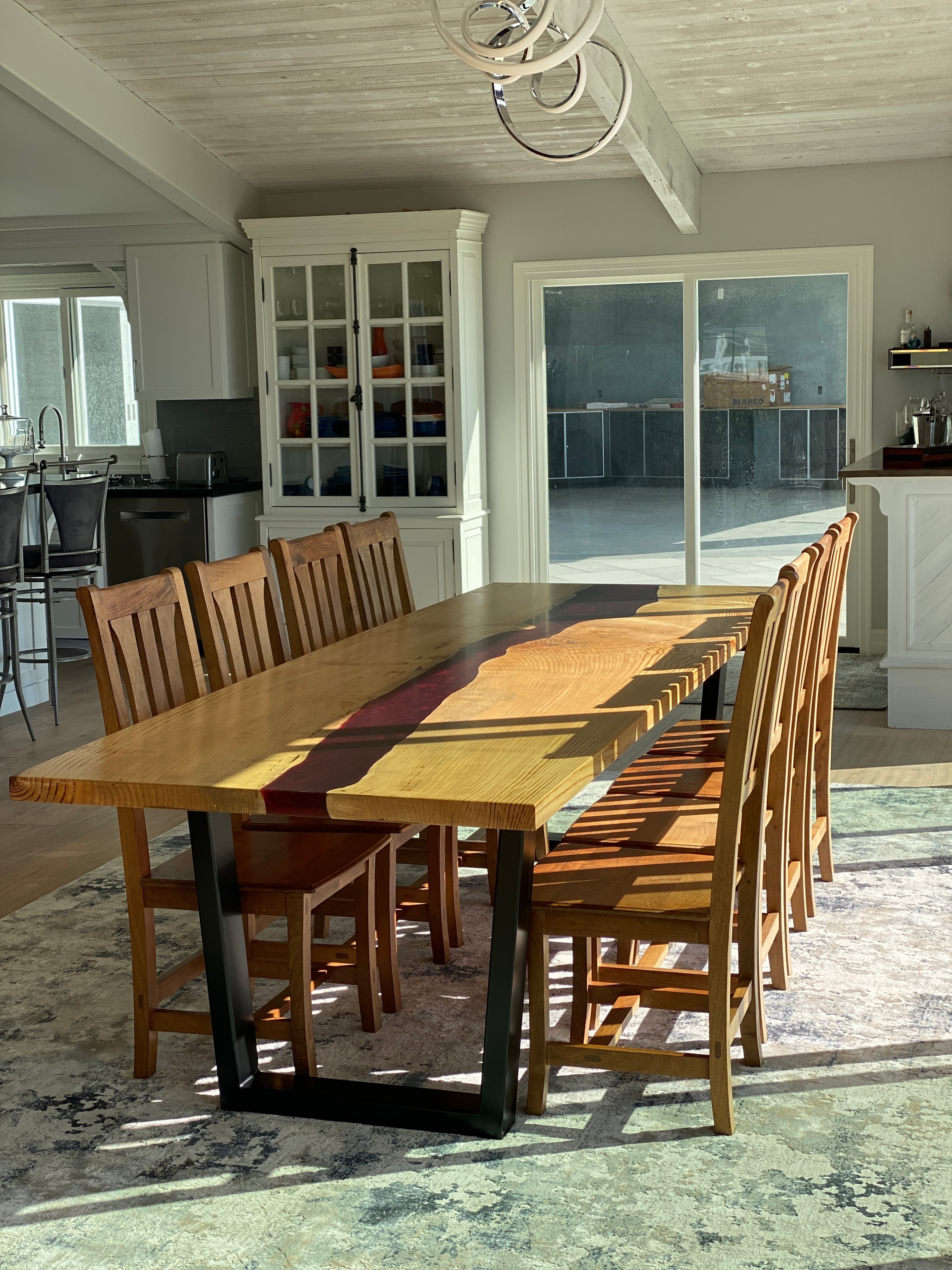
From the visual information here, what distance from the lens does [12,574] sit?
18.0ft

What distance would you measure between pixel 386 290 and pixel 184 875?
15.2 feet

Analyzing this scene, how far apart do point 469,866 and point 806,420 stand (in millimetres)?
3995

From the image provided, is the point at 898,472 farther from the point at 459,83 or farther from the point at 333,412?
the point at 333,412

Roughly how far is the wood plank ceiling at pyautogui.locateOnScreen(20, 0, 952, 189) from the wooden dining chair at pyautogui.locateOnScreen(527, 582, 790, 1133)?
112 inches

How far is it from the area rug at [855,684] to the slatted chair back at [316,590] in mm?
2014

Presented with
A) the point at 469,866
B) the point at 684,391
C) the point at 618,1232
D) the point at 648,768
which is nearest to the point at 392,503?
the point at 684,391

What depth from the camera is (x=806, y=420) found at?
6758mm

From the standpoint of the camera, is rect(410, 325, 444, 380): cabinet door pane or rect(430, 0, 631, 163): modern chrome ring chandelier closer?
rect(430, 0, 631, 163): modern chrome ring chandelier

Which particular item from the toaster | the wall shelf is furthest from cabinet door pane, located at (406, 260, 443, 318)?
the wall shelf

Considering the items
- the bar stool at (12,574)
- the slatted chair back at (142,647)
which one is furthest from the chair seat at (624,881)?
the bar stool at (12,574)

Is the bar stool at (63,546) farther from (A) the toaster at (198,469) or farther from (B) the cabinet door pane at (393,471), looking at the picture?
(B) the cabinet door pane at (393,471)

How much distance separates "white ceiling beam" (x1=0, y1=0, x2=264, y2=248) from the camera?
517cm

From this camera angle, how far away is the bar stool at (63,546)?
19.1 ft

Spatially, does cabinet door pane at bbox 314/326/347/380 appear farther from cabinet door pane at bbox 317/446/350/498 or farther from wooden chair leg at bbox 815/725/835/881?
wooden chair leg at bbox 815/725/835/881
